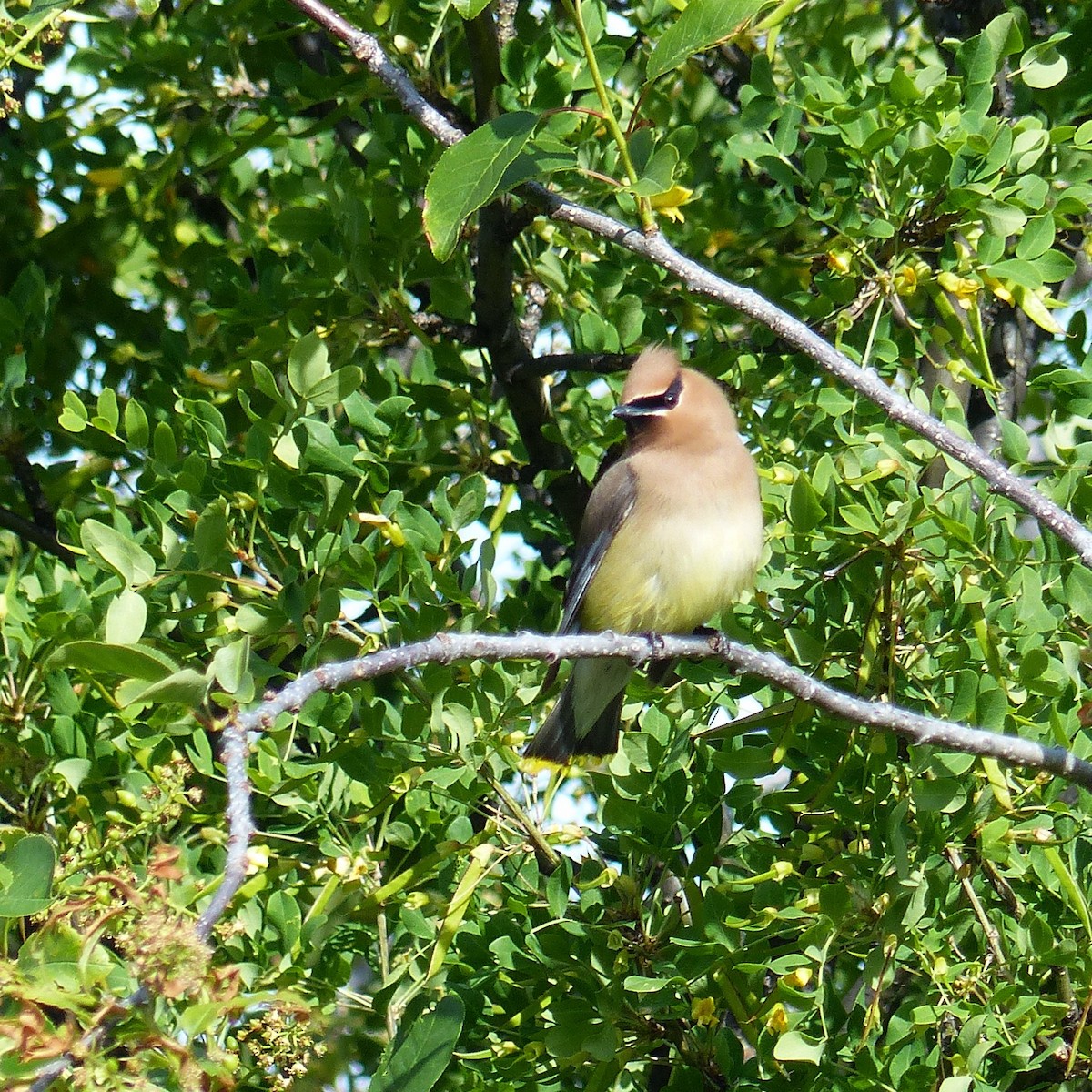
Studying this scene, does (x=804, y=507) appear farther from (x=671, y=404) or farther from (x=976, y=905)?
(x=671, y=404)

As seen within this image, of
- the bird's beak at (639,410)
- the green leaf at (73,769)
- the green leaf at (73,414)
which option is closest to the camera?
the green leaf at (73,414)

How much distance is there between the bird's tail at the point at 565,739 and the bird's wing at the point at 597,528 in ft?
1.21

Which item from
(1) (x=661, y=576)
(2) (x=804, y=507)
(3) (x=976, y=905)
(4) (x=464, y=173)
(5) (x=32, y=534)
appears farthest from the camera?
(5) (x=32, y=534)

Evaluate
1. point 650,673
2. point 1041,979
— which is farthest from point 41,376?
point 1041,979

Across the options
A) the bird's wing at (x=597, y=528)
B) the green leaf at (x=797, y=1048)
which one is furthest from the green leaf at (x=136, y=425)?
the green leaf at (x=797, y=1048)

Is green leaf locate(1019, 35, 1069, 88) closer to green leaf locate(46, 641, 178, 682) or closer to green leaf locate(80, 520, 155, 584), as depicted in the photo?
green leaf locate(80, 520, 155, 584)

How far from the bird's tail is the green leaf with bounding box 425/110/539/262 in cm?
143

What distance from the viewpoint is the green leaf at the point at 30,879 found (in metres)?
2.38

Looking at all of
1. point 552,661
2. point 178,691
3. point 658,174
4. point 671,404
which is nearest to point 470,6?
point 658,174

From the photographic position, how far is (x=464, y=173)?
2.39 metres

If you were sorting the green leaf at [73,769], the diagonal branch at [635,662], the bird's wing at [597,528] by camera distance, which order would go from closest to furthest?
1. the diagonal branch at [635,662]
2. the green leaf at [73,769]
3. the bird's wing at [597,528]

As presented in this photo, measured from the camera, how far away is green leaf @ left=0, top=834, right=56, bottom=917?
2.38 meters

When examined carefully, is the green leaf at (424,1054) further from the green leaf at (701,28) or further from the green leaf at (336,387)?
the green leaf at (701,28)

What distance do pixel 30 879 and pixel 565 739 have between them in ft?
4.64
